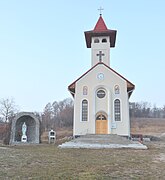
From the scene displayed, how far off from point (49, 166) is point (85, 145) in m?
7.37

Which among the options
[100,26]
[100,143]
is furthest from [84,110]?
[100,26]

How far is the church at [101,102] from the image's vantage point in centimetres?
2380

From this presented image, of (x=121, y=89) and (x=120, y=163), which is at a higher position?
(x=121, y=89)

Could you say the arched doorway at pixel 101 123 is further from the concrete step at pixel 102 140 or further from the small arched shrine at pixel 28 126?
the small arched shrine at pixel 28 126

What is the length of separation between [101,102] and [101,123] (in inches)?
80.2

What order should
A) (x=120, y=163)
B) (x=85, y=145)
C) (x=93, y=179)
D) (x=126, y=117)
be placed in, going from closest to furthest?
1. (x=93, y=179)
2. (x=120, y=163)
3. (x=85, y=145)
4. (x=126, y=117)

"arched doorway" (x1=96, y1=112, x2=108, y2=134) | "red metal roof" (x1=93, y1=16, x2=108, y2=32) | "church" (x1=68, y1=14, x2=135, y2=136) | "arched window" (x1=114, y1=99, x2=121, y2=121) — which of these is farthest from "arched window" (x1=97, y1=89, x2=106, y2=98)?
Result: "red metal roof" (x1=93, y1=16, x2=108, y2=32)

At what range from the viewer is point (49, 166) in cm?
933

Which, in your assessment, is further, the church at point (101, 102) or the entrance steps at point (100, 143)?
the church at point (101, 102)

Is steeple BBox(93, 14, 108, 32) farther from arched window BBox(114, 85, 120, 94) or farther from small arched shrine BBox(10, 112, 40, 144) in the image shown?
small arched shrine BBox(10, 112, 40, 144)

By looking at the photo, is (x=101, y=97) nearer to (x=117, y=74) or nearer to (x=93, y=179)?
(x=117, y=74)

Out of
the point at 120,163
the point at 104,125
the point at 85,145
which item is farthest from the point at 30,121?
the point at 120,163

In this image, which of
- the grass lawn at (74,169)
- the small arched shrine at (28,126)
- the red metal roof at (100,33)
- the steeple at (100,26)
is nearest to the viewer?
the grass lawn at (74,169)

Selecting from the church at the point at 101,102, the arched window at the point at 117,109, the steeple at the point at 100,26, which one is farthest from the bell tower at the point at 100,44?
the arched window at the point at 117,109
